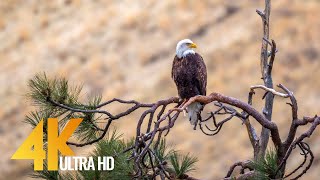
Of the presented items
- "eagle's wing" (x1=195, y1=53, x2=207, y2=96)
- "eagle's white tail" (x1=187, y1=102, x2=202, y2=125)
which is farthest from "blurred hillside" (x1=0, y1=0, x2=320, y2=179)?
"eagle's white tail" (x1=187, y1=102, x2=202, y2=125)

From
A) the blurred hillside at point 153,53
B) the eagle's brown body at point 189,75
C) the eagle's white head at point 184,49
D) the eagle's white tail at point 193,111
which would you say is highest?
the blurred hillside at point 153,53

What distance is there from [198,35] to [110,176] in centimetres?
836

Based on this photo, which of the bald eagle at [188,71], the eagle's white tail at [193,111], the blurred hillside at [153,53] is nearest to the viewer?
the eagle's white tail at [193,111]

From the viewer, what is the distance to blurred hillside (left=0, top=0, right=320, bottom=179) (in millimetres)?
11031

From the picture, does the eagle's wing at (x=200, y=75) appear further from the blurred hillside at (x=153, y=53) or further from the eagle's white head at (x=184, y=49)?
the blurred hillside at (x=153, y=53)

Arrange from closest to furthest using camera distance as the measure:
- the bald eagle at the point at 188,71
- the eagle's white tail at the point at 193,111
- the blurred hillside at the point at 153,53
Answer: the eagle's white tail at the point at 193,111 → the bald eagle at the point at 188,71 → the blurred hillside at the point at 153,53

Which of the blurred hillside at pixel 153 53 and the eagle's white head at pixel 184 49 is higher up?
the blurred hillside at pixel 153 53

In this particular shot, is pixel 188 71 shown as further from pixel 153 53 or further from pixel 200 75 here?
pixel 153 53

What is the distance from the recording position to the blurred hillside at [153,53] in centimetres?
1103

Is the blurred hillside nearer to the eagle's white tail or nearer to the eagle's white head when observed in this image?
the eagle's white head

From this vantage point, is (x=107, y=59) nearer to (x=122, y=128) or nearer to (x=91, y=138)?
(x=122, y=128)

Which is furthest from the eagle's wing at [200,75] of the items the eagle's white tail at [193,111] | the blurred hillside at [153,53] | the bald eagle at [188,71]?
the blurred hillside at [153,53]

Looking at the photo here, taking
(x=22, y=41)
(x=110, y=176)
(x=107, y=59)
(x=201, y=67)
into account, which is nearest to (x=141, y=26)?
(x=107, y=59)

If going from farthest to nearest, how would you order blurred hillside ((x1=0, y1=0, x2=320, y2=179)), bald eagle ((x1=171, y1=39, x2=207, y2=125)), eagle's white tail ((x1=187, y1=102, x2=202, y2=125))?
blurred hillside ((x1=0, y1=0, x2=320, y2=179)), bald eagle ((x1=171, y1=39, x2=207, y2=125)), eagle's white tail ((x1=187, y1=102, x2=202, y2=125))
